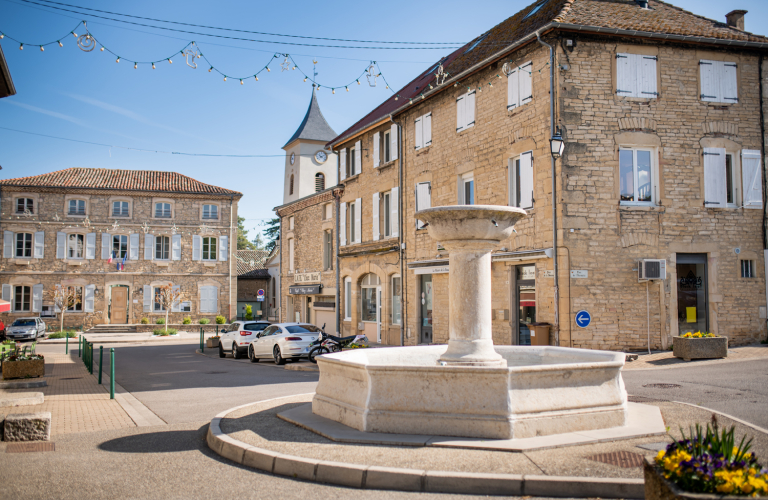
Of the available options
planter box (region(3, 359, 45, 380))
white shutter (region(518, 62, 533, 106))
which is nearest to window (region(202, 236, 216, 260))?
planter box (region(3, 359, 45, 380))

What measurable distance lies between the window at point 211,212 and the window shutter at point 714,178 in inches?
1403

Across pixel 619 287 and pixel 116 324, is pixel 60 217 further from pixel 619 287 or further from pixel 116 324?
pixel 619 287

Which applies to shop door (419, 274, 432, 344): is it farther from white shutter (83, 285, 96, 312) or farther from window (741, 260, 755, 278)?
white shutter (83, 285, 96, 312)

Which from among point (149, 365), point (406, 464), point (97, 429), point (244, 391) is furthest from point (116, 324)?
point (406, 464)

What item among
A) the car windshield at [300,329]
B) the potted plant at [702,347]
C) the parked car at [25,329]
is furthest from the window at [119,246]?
the potted plant at [702,347]

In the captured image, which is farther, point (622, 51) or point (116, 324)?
point (116, 324)

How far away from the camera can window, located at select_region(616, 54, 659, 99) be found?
15.5m

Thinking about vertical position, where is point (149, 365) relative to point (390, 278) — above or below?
below

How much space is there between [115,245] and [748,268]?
38972mm

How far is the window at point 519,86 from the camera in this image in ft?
53.0

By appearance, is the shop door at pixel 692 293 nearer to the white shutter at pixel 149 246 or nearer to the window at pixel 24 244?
the white shutter at pixel 149 246

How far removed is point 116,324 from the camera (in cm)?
4109

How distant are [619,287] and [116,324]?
35719mm

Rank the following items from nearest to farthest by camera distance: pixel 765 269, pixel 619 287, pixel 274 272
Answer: pixel 619 287, pixel 765 269, pixel 274 272
